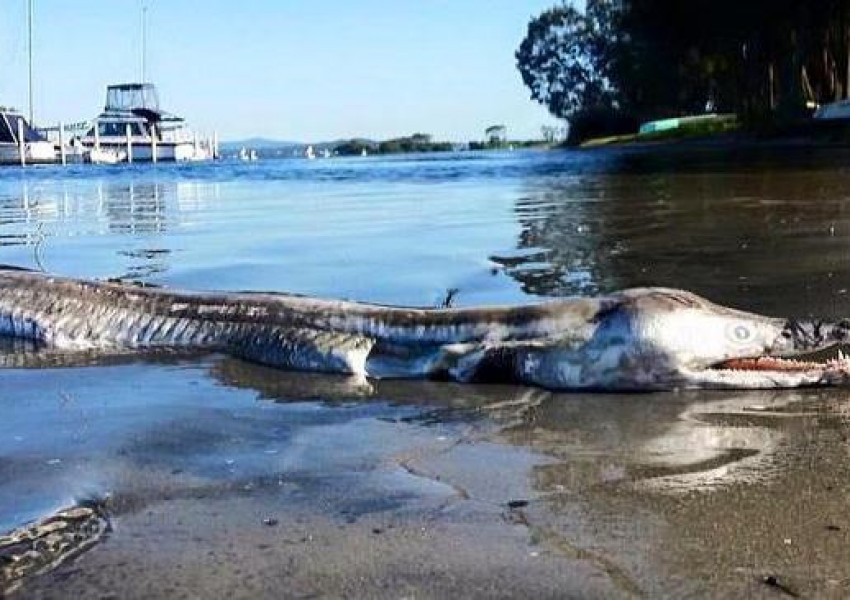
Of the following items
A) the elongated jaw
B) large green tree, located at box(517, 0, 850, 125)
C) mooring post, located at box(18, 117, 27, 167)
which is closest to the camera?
the elongated jaw

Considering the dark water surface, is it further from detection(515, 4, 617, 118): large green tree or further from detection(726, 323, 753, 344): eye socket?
detection(515, 4, 617, 118): large green tree

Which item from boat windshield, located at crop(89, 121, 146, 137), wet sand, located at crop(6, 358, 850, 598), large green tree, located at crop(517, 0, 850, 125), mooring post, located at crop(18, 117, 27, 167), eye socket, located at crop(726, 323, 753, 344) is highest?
large green tree, located at crop(517, 0, 850, 125)

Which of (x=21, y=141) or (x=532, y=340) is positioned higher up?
(x=21, y=141)

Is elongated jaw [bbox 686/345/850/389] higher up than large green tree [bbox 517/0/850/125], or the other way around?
large green tree [bbox 517/0/850/125]

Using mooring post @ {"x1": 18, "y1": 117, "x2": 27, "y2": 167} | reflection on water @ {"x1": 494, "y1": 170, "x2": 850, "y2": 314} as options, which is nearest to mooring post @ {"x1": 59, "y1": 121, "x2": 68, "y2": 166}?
mooring post @ {"x1": 18, "y1": 117, "x2": 27, "y2": 167}

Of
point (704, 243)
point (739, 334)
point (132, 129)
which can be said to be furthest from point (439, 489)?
point (132, 129)

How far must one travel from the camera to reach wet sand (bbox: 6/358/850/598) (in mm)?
2557

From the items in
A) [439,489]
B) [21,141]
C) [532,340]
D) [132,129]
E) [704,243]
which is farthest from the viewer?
[132,129]

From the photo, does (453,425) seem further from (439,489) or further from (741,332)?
(741,332)

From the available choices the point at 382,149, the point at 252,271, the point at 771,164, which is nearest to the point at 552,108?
the point at 382,149

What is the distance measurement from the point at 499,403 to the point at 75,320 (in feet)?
8.41

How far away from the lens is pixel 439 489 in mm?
3264

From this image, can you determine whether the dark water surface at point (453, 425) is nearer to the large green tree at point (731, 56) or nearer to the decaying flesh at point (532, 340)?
the decaying flesh at point (532, 340)

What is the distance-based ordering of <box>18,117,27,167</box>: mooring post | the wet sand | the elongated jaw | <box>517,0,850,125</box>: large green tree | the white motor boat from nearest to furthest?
the wet sand
the elongated jaw
<box>517,0,850,125</box>: large green tree
<box>18,117,27,167</box>: mooring post
the white motor boat
